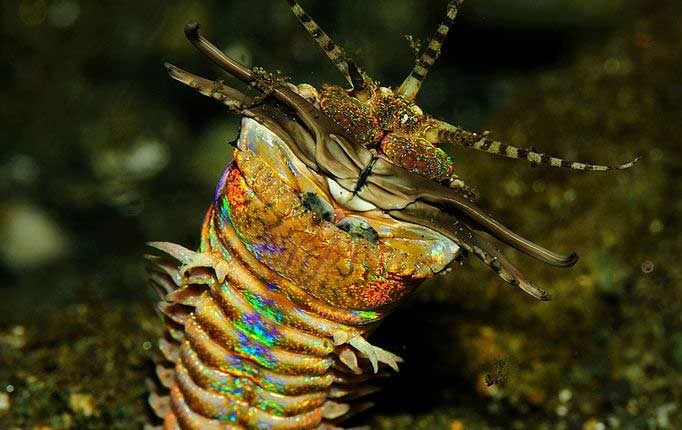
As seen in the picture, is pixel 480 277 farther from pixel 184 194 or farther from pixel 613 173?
pixel 184 194

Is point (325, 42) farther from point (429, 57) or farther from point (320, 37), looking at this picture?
point (429, 57)

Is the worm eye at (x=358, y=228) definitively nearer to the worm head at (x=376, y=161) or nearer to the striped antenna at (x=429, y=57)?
the worm head at (x=376, y=161)

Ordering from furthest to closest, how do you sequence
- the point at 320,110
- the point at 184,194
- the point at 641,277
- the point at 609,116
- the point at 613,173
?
the point at 184,194
the point at 609,116
the point at 613,173
the point at 641,277
the point at 320,110

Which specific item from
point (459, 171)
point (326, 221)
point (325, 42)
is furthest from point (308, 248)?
point (459, 171)

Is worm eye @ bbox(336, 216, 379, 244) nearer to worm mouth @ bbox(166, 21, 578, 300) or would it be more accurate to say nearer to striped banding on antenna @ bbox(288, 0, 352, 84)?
worm mouth @ bbox(166, 21, 578, 300)

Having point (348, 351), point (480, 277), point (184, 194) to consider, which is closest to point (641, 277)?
point (480, 277)

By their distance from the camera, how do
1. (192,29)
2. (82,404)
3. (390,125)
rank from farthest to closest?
(82,404)
(390,125)
(192,29)
